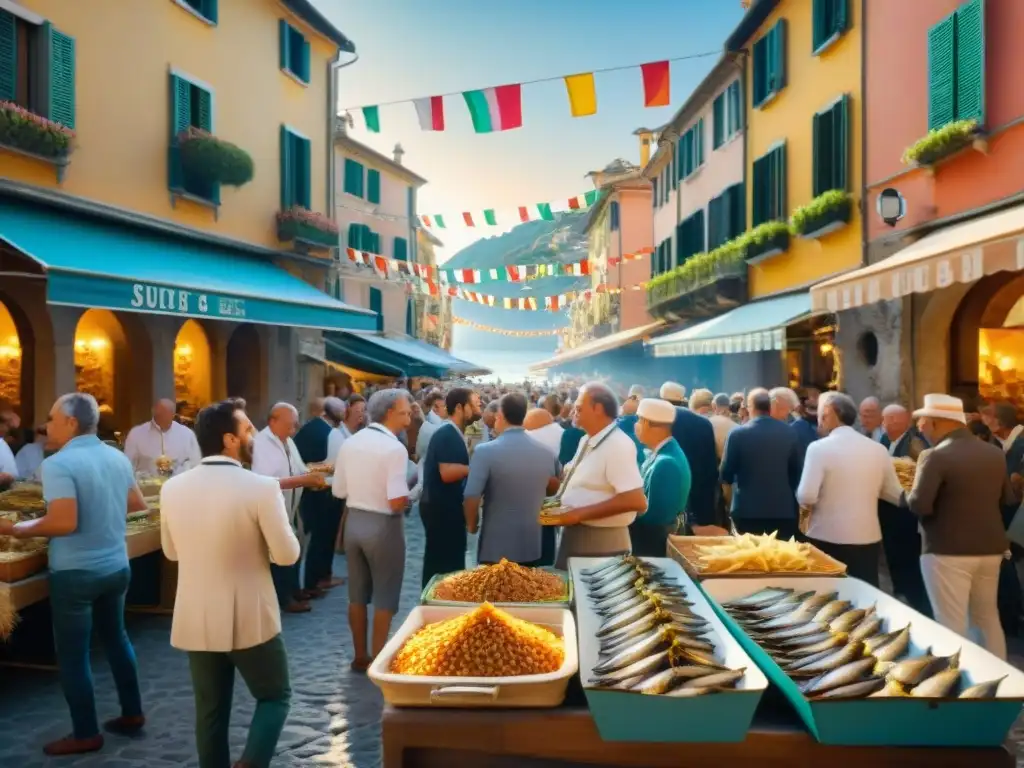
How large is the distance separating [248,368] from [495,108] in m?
7.17

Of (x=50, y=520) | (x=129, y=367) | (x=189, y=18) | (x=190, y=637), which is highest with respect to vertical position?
(x=189, y=18)

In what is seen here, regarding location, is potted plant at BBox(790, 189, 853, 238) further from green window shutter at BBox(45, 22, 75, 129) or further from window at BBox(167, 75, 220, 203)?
green window shutter at BBox(45, 22, 75, 129)

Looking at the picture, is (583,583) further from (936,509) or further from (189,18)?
(189,18)

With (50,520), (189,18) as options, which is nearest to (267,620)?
(50,520)

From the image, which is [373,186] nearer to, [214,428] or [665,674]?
[214,428]

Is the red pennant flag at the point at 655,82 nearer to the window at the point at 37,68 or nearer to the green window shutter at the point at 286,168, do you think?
the green window shutter at the point at 286,168

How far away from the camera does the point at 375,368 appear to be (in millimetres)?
20500

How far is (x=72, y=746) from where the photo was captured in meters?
4.43

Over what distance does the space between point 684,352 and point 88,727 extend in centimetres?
1452

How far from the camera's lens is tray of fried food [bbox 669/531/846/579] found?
3936 millimetres

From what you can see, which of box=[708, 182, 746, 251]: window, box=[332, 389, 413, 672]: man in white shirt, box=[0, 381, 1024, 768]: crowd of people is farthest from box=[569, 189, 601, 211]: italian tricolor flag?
box=[332, 389, 413, 672]: man in white shirt

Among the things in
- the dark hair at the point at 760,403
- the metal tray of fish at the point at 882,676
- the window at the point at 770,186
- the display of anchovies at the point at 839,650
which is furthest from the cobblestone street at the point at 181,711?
the window at the point at 770,186

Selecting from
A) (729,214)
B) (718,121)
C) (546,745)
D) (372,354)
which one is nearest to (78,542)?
(546,745)

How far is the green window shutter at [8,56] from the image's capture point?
9.92 metres
